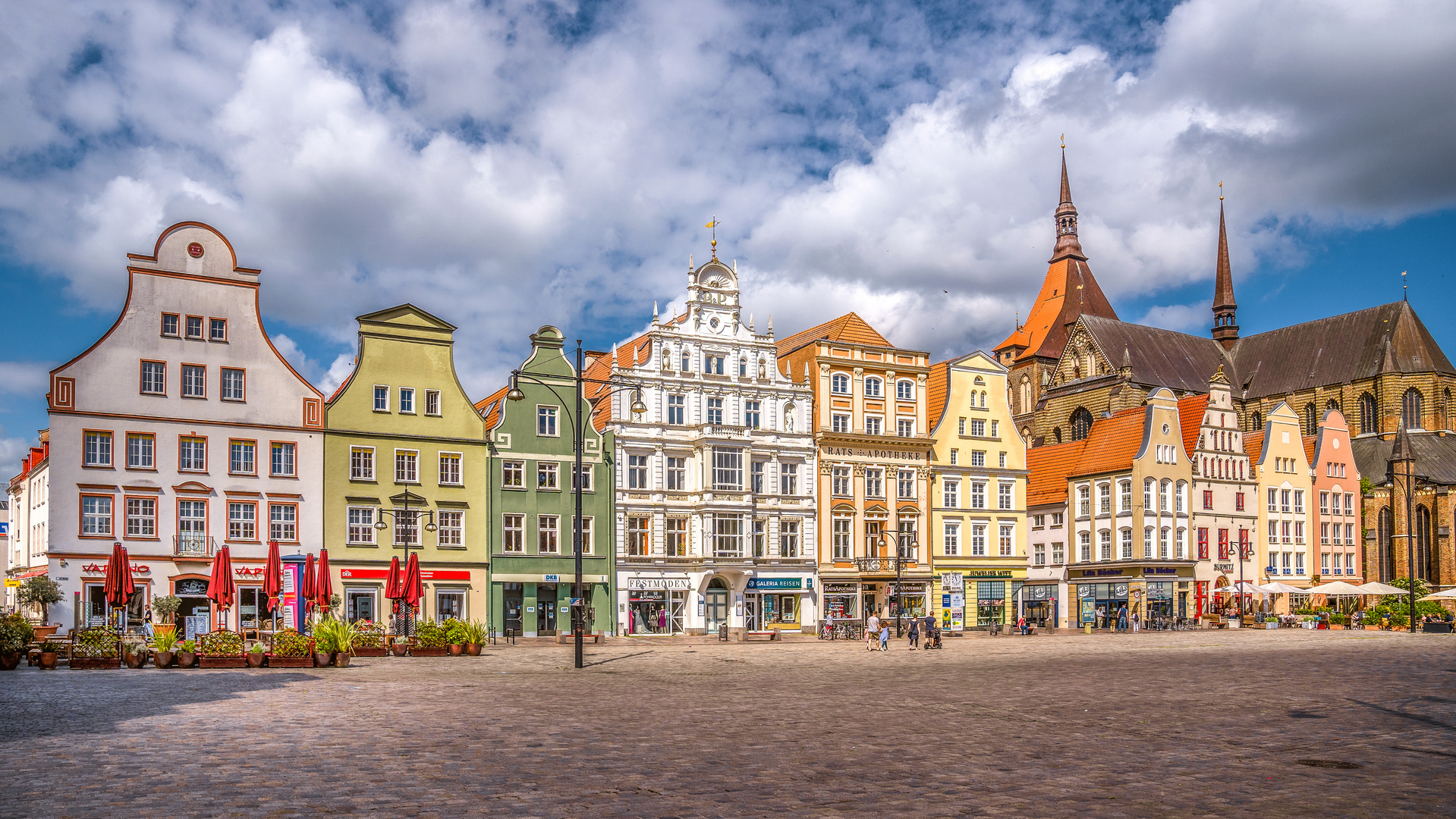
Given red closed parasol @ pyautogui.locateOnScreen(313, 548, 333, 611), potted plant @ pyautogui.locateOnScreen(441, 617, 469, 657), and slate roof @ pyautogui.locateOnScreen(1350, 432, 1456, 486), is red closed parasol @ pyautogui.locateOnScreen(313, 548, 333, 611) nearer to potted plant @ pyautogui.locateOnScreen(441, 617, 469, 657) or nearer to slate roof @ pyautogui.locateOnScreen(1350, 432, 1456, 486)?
potted plant @ pyautogui.locateOnScreen(441, 617, 469, 657)

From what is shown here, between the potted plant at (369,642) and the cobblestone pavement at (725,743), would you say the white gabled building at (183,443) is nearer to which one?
the potted plant at (369,642)

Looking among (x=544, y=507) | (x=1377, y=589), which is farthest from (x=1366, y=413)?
(x=544, y=507)

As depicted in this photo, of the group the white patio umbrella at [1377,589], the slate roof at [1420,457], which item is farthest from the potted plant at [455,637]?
the slate roof at [1420,457]

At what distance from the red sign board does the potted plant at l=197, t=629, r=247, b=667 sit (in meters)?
19.4

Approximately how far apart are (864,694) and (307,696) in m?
10.9

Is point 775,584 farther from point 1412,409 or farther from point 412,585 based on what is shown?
point 1412,409

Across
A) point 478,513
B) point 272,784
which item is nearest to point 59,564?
point 478,513

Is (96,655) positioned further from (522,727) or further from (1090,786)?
(1090,786)

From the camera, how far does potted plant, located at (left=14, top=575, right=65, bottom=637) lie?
45188 millimetres

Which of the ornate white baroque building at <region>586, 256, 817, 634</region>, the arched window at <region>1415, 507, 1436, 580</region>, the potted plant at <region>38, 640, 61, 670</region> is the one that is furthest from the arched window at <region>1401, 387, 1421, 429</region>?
the potted plant at <region>38, 640, 61, 670</region>

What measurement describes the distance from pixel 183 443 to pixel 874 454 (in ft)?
116

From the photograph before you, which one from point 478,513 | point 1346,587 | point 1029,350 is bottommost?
point 1346,587

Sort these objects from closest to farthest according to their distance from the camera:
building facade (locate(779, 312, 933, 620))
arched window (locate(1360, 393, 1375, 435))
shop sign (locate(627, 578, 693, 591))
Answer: shop sign (locate(627, 578, 693, 591)) → building facade (locate(779, 312, 933, 620)) → arched window (locate(1360, 393, 1375, 435))

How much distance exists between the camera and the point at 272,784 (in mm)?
12641
